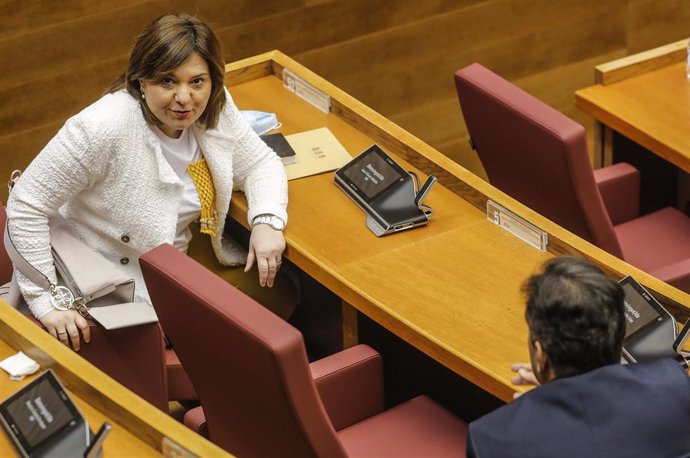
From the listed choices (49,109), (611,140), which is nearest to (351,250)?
(611,140)

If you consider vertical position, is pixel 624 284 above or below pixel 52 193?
below

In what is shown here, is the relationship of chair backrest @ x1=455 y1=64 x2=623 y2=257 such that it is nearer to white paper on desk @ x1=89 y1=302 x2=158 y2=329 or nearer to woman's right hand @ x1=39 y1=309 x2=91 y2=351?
white paper on desk @ x1=89 y1=302 x2=158 y2=329

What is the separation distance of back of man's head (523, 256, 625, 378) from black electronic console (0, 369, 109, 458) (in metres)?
0.70

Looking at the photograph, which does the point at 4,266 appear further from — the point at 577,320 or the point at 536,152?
the point at 577,320

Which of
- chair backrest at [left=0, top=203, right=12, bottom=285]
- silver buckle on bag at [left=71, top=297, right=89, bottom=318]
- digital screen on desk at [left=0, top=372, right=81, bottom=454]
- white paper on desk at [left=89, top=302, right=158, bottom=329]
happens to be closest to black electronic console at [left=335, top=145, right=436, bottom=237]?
white paper on desk at [left=89, top=302, right=158, bottom=329]

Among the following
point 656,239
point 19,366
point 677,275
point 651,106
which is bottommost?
point 656,239

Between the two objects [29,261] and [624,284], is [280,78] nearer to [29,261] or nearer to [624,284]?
[29,261]

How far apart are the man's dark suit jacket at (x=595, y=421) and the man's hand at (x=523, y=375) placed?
33 cm

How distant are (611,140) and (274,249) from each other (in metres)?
1.16

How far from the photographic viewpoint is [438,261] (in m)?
2.59

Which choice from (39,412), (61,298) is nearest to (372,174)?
(61,298)

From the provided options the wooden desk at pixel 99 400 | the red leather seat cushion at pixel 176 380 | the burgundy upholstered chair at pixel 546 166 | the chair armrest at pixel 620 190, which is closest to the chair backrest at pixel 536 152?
the burgundy upholstered chair at pixel 546 166

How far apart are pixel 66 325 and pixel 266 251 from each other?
42 centimetres

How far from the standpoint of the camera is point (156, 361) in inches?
102
